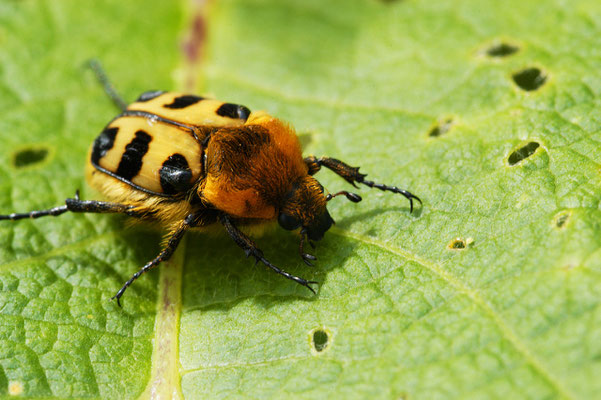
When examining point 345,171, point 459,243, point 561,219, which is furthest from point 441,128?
point 561,219

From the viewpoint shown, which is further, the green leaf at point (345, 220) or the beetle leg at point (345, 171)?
the beetle leg at point (345, 171)

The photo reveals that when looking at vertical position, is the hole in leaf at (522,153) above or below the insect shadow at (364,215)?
above

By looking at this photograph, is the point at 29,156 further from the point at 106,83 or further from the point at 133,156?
the point at 133,156

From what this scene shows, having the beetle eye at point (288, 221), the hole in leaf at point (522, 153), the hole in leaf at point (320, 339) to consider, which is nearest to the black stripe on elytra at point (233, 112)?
the beetle eye at point (288, 221)

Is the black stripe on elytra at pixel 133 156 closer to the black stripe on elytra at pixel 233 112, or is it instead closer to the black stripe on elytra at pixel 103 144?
the black stripe on elytra at pixel 103 144

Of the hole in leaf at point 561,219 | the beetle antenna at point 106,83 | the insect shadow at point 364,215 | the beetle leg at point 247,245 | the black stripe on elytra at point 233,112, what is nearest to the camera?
the hole in leaf at point 561,219
